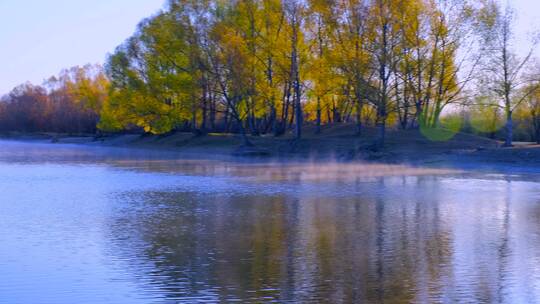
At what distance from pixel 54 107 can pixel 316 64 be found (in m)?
83.1

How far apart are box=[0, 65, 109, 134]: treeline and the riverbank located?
4081 centimetres

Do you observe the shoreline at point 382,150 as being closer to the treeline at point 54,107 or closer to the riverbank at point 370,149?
the riverbank at point 370,149

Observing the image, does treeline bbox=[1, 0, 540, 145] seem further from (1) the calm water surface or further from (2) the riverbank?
(1) the calm water surface

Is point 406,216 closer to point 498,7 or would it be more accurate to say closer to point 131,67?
point 498,7

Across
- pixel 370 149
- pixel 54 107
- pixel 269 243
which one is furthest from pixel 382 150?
pixel 54 107

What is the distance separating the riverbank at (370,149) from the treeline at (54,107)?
134ft

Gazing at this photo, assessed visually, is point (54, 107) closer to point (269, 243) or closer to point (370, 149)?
point (370, 149)

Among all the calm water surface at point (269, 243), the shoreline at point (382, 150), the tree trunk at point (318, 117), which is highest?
the tree trunk at point (318, 117)

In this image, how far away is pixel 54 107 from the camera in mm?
121312

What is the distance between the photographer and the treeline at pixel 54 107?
106 m

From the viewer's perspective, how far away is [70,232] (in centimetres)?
1620

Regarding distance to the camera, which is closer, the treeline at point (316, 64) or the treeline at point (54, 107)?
the treeline at point (316, 64)

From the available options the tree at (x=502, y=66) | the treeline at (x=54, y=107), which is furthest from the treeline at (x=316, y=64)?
the treeline at (x=54, y=107)

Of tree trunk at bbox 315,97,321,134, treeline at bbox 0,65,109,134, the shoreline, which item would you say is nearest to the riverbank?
the shoreline
